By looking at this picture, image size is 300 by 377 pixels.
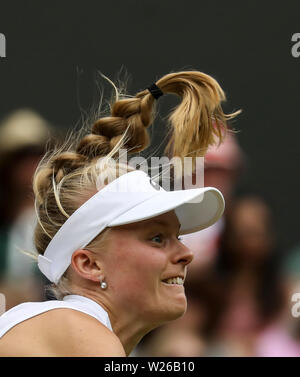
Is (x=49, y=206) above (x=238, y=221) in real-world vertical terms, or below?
above

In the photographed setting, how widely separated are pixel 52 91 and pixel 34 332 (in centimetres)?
183

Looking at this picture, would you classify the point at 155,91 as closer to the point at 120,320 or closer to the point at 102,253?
the point at 102,253

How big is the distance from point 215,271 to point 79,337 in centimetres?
141

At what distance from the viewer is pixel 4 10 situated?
3203 millimetres

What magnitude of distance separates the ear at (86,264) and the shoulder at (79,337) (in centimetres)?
16

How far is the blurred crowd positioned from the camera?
2650mm

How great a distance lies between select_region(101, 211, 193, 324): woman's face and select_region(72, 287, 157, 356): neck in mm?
15

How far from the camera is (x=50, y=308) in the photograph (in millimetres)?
1559
